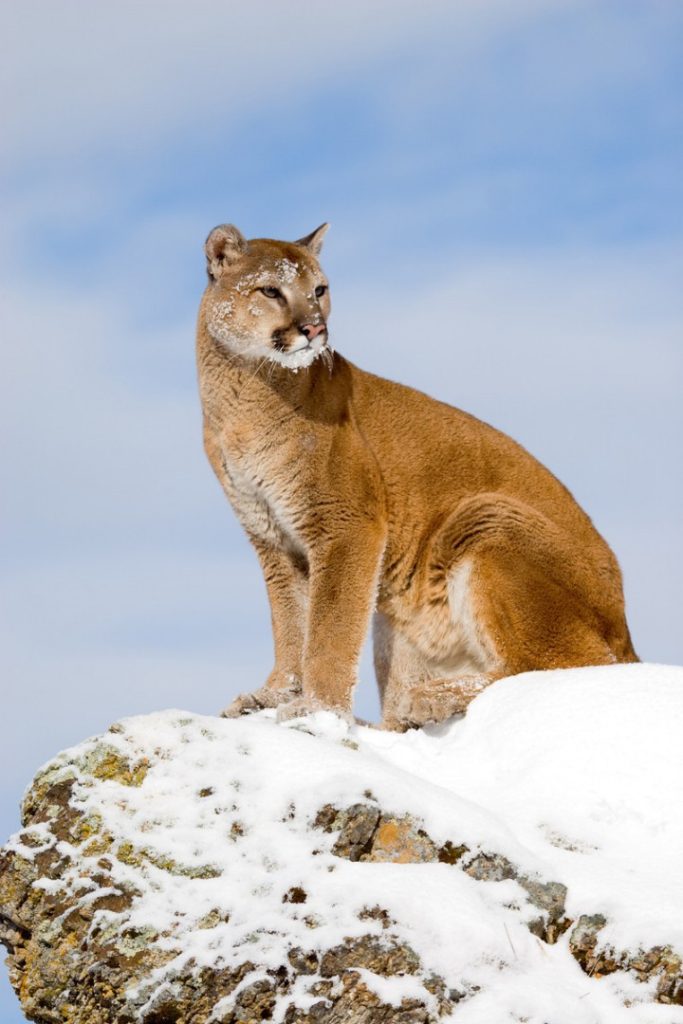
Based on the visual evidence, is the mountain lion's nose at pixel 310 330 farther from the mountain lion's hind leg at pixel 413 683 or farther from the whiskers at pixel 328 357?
the mountain lion's hind leg at pixel 413 683

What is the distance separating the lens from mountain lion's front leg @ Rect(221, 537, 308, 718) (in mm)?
9977

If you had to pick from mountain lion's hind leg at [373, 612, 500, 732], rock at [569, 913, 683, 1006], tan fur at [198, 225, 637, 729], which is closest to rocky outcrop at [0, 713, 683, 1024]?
rock at [569, 913, 683, 1006]

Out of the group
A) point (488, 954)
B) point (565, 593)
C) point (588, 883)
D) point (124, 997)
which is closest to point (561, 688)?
point (565, 593)

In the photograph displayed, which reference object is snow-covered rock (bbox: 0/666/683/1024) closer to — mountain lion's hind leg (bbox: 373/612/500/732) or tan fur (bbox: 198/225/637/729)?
mountain lion's hind leg (bbox: 373/612/500/732)

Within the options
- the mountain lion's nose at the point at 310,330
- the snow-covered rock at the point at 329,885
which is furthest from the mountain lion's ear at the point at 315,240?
the snow-covered rock at the point at 329,885

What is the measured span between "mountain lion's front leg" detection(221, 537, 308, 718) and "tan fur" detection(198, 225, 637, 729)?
0.04 feet

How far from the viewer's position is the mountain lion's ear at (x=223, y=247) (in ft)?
32.9

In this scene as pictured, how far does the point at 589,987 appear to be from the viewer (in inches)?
260

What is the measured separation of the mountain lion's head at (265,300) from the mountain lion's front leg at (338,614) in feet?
4.32

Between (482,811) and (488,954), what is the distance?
108 cm

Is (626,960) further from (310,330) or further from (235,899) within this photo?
(310,330)

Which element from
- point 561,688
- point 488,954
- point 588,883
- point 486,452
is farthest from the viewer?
point 486,452

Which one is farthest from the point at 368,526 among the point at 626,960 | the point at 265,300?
the point at 626,960

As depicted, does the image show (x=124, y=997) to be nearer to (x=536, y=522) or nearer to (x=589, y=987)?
(x=589, y=987)
